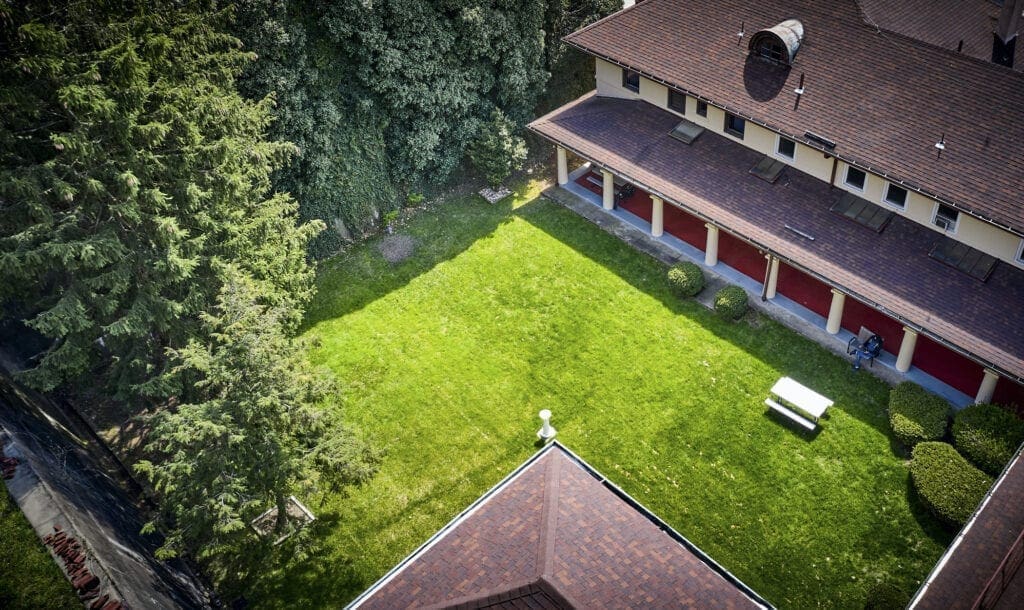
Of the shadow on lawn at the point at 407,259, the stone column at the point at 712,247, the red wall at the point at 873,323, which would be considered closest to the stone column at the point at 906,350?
→ the red wall at the point at 873,323

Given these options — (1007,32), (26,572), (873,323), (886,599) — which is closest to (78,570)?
(26,572)

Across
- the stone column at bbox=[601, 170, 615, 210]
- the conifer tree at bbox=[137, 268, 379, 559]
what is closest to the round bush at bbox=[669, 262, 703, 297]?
the stone column at bbox=[601, 170, 615, 210]

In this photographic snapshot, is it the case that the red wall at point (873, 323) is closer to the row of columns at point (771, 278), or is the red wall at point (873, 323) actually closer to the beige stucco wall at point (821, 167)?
the row of columns at point (771, 278)

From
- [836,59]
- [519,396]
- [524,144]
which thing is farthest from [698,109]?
[519,396]

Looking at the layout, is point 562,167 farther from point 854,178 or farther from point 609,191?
point 854,178

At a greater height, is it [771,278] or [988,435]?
[771,278]

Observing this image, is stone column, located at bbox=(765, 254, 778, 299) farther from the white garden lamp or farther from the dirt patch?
the dirt patch

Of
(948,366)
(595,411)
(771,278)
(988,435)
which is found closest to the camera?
(988,435)
